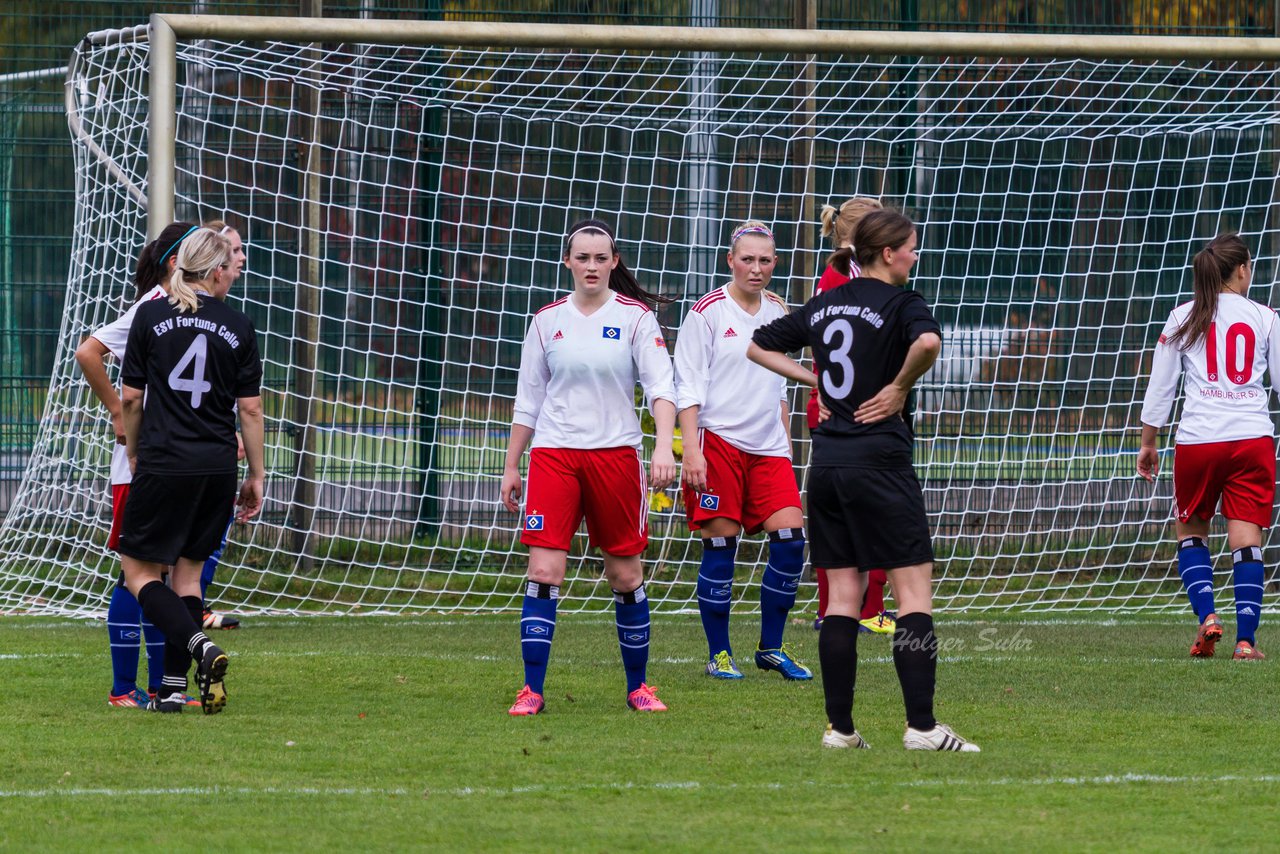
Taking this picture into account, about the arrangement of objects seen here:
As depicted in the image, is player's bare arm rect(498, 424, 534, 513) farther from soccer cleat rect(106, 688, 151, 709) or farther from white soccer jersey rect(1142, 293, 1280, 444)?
white soccer jersey rect(1142, 293, 1280, 444)

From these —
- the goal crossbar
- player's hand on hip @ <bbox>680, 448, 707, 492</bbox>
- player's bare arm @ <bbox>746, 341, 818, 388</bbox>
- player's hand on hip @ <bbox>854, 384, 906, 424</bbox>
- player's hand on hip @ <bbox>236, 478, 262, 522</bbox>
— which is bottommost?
player's hand on hip @ <bbox>236, 478, 262, 522</bbox>

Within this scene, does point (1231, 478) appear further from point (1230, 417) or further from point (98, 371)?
point (98, 371)

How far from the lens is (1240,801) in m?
4.84

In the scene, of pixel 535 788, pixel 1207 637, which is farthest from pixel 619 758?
pixel 1207 637

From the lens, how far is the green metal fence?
37.4 feet

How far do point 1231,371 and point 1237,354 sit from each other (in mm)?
89

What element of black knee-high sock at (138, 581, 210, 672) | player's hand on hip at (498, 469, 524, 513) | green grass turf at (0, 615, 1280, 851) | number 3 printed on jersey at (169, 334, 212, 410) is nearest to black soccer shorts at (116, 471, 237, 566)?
black knee-high sock at (138, 581, 210, 672)

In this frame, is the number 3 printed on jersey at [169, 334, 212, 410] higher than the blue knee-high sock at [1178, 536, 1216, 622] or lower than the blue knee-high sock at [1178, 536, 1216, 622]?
higher

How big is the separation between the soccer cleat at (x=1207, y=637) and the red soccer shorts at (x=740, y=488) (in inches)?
82.6

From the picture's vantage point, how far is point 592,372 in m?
6.54

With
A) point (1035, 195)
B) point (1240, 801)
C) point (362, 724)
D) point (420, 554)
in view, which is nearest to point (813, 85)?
point (1035, 195)

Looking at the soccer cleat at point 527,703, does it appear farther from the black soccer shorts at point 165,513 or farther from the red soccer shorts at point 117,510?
the red soccer shorts at point 117,510

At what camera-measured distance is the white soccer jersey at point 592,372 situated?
Result: 654 cm

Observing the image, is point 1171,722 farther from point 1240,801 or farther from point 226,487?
point 226,487
